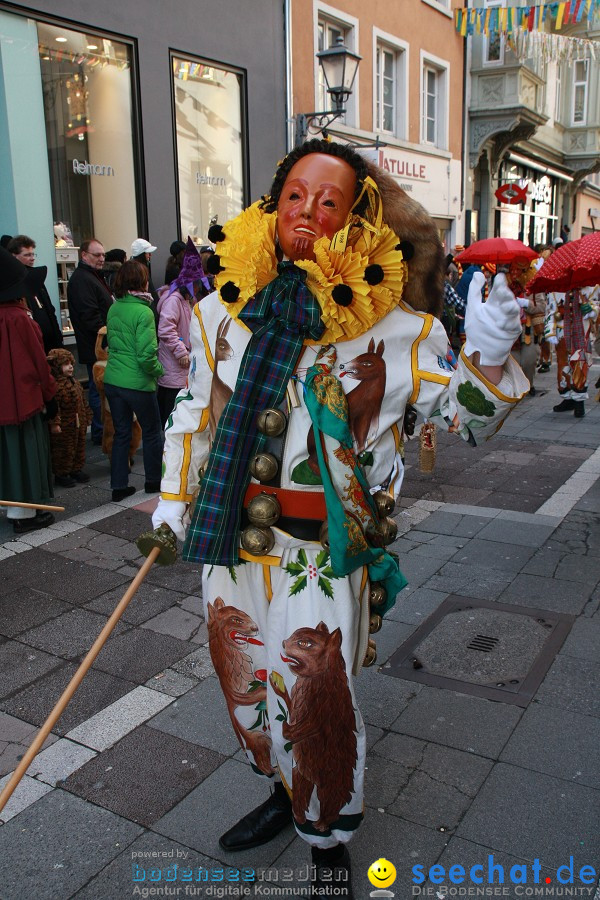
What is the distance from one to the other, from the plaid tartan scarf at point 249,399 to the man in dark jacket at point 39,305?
15.6 feet

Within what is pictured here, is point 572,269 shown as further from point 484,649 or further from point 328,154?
point 328,154

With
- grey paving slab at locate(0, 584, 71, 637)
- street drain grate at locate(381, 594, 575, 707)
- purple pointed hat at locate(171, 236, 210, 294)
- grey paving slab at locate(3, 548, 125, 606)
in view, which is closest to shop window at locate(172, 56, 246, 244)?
purple pointed hat at locate(171, 236, 210, 294)

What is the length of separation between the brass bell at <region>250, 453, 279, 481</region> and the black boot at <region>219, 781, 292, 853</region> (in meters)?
1.09

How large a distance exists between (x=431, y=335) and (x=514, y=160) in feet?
70.6

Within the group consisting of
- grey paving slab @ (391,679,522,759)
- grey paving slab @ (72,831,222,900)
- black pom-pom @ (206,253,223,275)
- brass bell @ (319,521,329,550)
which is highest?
black pom-pom @ (206,253,223,275)

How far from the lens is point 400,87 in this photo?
1525 centimetres

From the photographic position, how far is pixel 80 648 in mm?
3930

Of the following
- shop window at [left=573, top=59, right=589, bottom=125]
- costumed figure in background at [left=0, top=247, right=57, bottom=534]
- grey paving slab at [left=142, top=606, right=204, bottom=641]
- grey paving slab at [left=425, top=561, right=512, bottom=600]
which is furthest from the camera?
shop window at [left=573, top=59, right=589, bottom=125]

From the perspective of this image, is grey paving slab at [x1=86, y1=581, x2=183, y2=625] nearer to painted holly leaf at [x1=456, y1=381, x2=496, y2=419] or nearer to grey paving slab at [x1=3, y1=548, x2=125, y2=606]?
grey paving slab at [x1=3, y1=548, x2=125, y2=606]

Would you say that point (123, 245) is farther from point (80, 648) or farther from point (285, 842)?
point (285, 842)

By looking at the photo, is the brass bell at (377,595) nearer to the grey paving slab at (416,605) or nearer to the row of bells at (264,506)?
the row of bells at (264,506)

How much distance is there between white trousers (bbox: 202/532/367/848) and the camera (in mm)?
2184

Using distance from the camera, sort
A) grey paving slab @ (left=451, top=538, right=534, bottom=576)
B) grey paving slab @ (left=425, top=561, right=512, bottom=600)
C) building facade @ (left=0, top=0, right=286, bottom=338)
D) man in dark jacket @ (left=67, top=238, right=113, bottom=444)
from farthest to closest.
Answer: building facade @ (left=0, top=0, right=286, bottom=338), man in dark jacket @ (left=67, top=238, right=113, bottom=444), grey paving slab @ (left=451, top=538, right=534, bottom=576), grey paving slab @ (left=425, top=561, right=512, bottom=600)

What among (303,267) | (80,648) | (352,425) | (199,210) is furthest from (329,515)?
(199,210)
